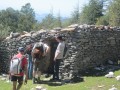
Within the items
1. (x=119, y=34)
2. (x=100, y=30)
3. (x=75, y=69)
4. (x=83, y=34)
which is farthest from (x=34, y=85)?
(x=119, y=34)

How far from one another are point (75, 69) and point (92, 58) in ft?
4.43

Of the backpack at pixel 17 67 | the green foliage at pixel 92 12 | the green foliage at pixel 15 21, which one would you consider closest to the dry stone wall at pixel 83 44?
the backpack at pixel 17 67

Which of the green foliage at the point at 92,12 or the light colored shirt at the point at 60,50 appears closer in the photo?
the light colored shirt at the point at 60,50

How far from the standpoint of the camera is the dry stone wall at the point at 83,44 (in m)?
16.4

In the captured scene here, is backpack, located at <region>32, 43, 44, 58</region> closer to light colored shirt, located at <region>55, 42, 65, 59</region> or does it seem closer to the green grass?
light colored shirt, located at <region>55, 42, 65, 59</region>

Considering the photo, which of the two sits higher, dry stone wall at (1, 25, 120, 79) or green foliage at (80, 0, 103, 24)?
green foliage at (80, 0, 103, 24)

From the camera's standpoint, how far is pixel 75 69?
Answer: 16.3 metres

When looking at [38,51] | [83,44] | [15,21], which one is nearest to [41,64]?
[38,51]

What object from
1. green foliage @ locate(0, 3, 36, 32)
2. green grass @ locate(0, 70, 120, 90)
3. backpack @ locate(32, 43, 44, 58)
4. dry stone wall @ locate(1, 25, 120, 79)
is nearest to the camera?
green grass @ locate(0, 70, 120, 90)

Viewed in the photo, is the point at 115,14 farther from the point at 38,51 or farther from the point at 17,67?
the point at 17,67

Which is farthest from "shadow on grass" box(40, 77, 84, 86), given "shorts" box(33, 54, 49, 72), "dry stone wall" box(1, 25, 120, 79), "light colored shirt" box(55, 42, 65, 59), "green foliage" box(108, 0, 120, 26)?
"green foliage" box(108, 0, 120, 26)

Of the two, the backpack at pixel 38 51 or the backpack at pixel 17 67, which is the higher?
the backpack at pixel 38 51

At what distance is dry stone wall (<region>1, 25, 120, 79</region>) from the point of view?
16422mm

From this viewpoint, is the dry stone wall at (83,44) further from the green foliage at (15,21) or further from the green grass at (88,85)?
the green foliage at (15,21)
